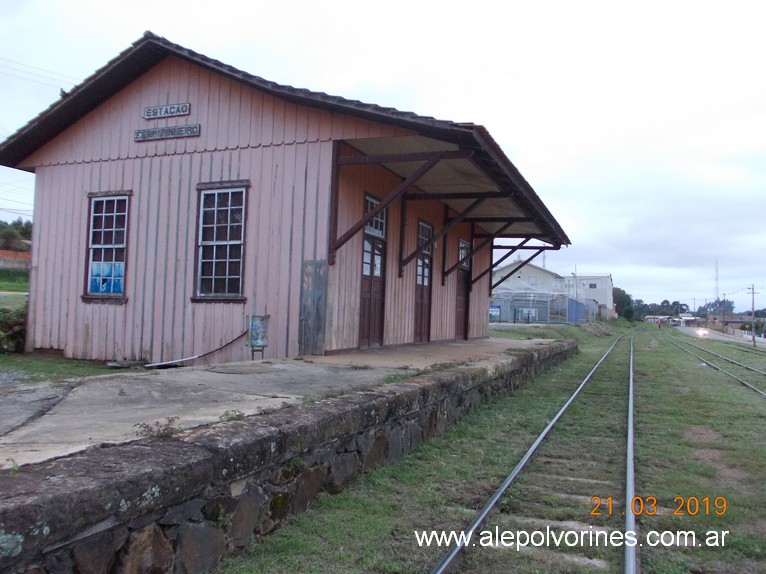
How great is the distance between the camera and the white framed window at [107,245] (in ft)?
35.8

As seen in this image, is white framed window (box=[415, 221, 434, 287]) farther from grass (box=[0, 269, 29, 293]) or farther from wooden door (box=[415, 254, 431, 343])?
grass (box=[0, 269, 29, 293])

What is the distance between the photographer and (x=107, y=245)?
11008 millimetres

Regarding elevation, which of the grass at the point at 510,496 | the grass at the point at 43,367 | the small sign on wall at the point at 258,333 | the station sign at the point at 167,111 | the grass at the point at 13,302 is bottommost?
the grass at the point at 510,496

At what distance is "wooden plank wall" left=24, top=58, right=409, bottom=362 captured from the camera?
9617 millimetres

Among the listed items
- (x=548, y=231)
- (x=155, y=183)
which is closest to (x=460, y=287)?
(x=548, y=231)

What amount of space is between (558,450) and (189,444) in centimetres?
439

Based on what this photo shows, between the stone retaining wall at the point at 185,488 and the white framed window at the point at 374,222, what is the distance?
5.85 meters

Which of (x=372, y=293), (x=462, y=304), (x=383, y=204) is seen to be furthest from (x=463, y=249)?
(x=383, y=204)

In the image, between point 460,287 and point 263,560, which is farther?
point 460,287

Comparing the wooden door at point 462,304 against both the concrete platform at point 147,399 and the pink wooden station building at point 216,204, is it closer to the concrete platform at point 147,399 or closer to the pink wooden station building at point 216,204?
the pink wooden station building at point 216,204

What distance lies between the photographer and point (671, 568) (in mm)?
3621

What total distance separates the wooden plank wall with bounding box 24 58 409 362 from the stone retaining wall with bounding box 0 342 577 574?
4.80 meters

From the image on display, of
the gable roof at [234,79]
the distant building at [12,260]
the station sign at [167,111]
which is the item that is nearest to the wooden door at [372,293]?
the gable roof at [234,79]

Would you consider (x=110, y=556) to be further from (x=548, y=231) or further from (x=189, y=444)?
(x=548, y=231)
